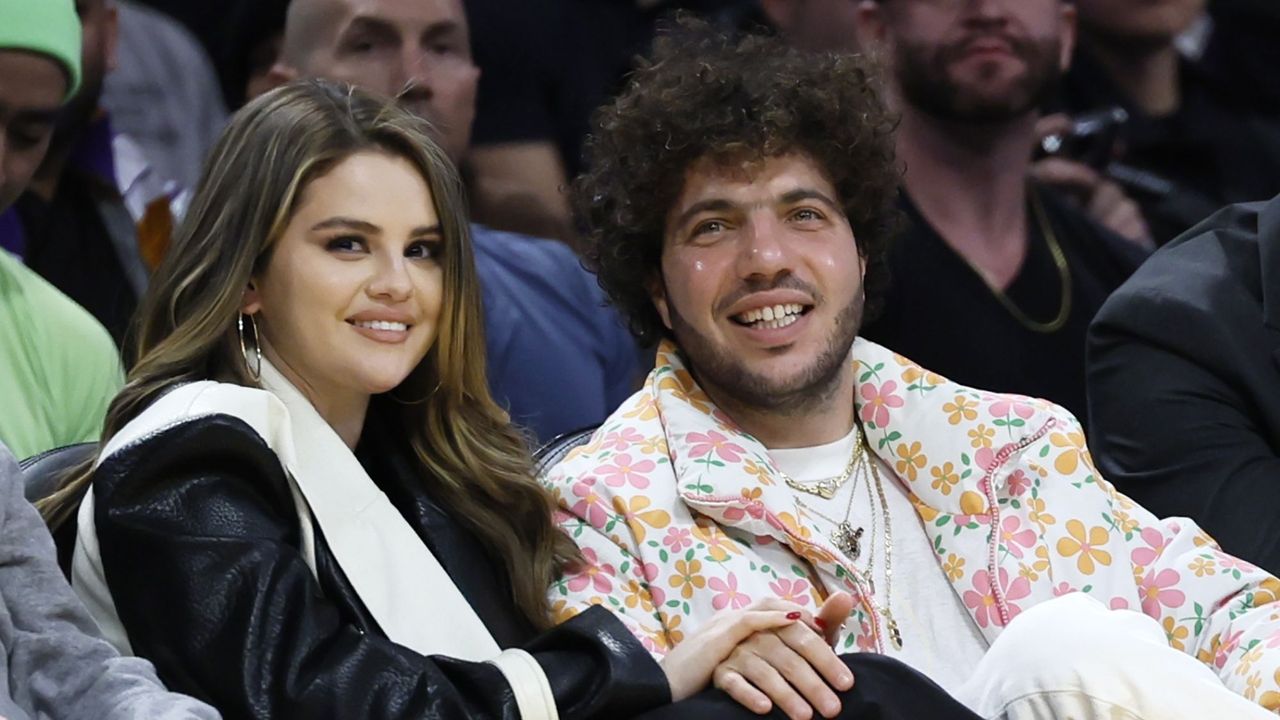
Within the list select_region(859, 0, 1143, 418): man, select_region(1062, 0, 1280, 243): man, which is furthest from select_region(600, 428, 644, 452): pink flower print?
select_region(1062, 0, 1280, 243): man

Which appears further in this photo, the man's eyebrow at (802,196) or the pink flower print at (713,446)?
the man's eyebrow at (802,196)

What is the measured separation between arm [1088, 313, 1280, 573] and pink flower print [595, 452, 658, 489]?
810 millimetres

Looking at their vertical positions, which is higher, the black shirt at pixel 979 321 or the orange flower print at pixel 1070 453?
the orange flower print at pixel 1070 453

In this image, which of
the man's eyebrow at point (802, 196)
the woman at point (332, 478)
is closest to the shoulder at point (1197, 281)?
the man's eyebrow at point (802, 196)

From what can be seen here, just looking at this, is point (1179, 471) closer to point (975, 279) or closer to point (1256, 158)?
point (975, 279)

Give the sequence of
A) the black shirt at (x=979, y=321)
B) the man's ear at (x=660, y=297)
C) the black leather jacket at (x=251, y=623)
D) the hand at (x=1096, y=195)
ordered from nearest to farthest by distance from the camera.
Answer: the black leather jacket at (x=251, y=623), the man's ear at (x=660, y=297), the black shirt at (x=979, y=321), the hand at (x=1096, y=195)

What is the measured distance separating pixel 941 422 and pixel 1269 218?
0.70 m

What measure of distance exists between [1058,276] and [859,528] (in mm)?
1466

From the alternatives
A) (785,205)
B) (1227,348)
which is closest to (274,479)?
(785,205)

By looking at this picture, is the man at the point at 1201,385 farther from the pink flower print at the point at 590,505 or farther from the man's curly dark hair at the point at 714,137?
the pink flower print at the point at 590,505

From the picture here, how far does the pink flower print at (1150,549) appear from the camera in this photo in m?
3.08

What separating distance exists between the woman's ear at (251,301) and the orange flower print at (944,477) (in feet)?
3.04

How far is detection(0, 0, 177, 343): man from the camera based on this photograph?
13.4 feet

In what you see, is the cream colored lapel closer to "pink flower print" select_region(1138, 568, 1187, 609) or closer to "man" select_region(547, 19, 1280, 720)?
"man" select_region(547, 19, 1280, 720)
